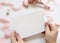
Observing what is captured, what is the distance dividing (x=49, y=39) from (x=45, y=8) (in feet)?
0.97

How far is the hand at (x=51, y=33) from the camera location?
0.91m

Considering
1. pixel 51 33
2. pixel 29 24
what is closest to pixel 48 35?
pixel 51 33

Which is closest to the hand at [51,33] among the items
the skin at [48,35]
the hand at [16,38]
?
the skin at [48,35]

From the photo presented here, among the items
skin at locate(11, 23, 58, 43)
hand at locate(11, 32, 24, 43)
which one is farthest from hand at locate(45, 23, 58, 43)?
hand at locate(11, 32, 24, 43)

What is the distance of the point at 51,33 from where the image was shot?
925 mm

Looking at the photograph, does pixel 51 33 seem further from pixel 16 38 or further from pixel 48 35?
pixel 16 38

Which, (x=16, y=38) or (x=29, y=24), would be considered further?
(x=29, y=24)

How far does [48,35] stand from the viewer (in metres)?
0.92

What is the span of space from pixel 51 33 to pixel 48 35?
0.02 metres

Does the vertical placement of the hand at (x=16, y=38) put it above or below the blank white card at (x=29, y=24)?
below

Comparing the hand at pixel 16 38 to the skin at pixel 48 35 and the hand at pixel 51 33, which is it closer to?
the skin at pixel 48 35

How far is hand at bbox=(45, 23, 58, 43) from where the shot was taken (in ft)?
2.98

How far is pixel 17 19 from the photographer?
101cm

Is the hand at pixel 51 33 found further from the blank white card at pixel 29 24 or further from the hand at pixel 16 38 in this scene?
the hand at pixel 16 38
